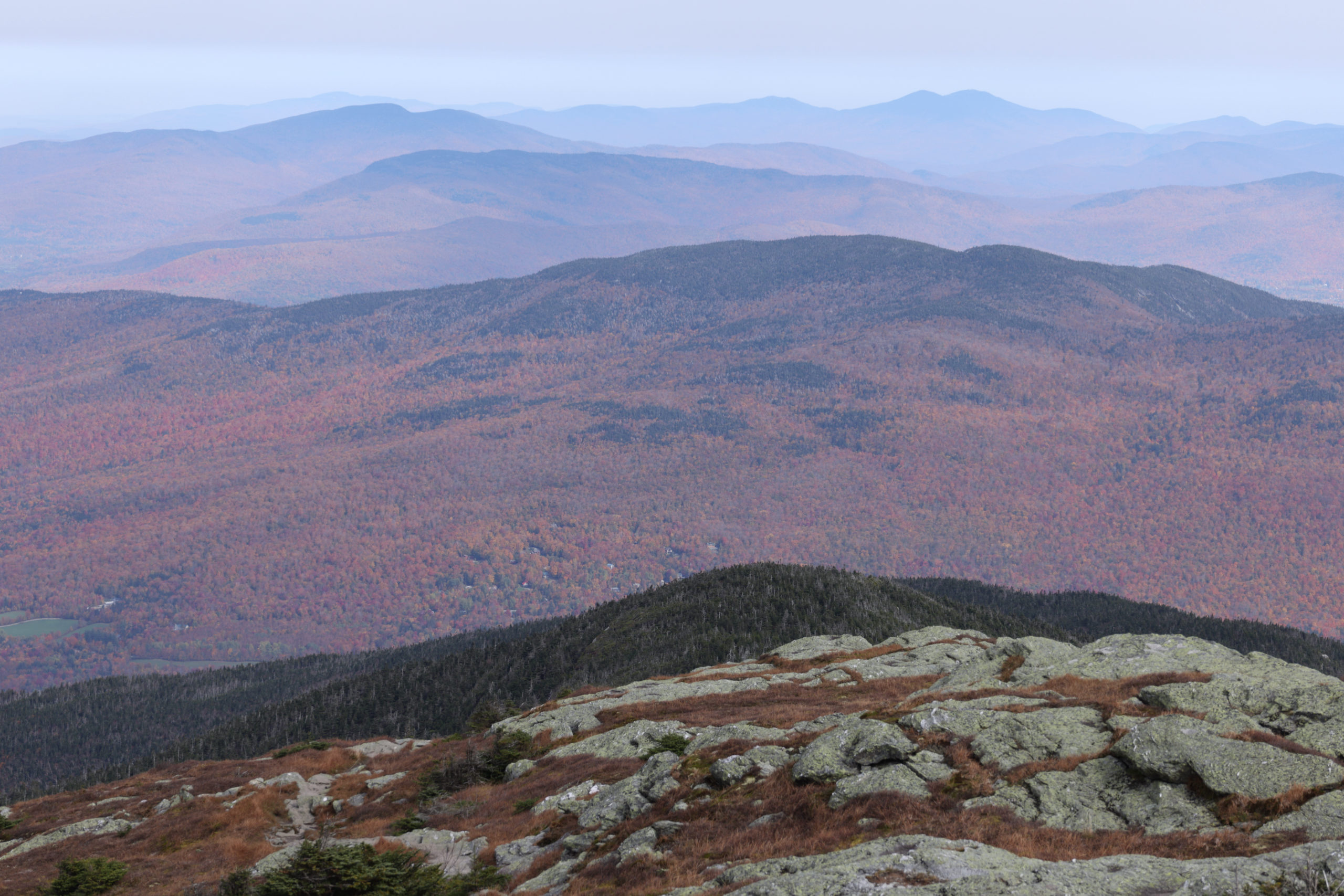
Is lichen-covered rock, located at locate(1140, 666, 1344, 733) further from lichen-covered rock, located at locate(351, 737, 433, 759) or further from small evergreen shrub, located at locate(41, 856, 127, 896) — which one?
lichen-covered rock, located at locate(351, 737, 433, 759)

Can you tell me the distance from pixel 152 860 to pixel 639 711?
2333 centimetres

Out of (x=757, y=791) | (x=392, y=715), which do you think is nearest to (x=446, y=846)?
(x=757, y=791)

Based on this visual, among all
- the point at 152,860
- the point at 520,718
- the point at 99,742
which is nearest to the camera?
the point at 152,860

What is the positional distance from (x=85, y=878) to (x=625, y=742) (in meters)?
21.4

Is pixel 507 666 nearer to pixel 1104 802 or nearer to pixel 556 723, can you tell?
pixel 556 723

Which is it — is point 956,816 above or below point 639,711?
above

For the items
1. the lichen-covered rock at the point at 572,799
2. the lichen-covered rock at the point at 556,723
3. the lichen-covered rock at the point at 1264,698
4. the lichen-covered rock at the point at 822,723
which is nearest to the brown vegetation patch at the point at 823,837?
the lichen-covered rock at the point at 572,799

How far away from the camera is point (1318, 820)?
24078 millimetres

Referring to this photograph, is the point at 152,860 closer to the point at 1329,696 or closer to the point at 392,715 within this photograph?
the point at 1329,696

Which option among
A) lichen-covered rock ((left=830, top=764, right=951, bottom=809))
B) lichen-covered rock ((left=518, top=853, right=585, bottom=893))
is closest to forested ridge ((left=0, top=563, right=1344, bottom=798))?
lichen-covered rock ((left=518, top=853, right=585, bottom=893))

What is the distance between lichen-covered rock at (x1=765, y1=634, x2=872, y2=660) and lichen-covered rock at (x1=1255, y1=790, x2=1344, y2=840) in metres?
42.3

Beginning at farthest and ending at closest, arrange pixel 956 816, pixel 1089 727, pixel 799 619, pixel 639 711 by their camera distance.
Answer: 1. pixel 799 619
2. pixel 639 711
3. pixel 1089 727
4. pixel 956 816

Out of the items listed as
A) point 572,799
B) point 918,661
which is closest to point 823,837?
point 572,799

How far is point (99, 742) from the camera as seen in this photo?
13725 centimetres
